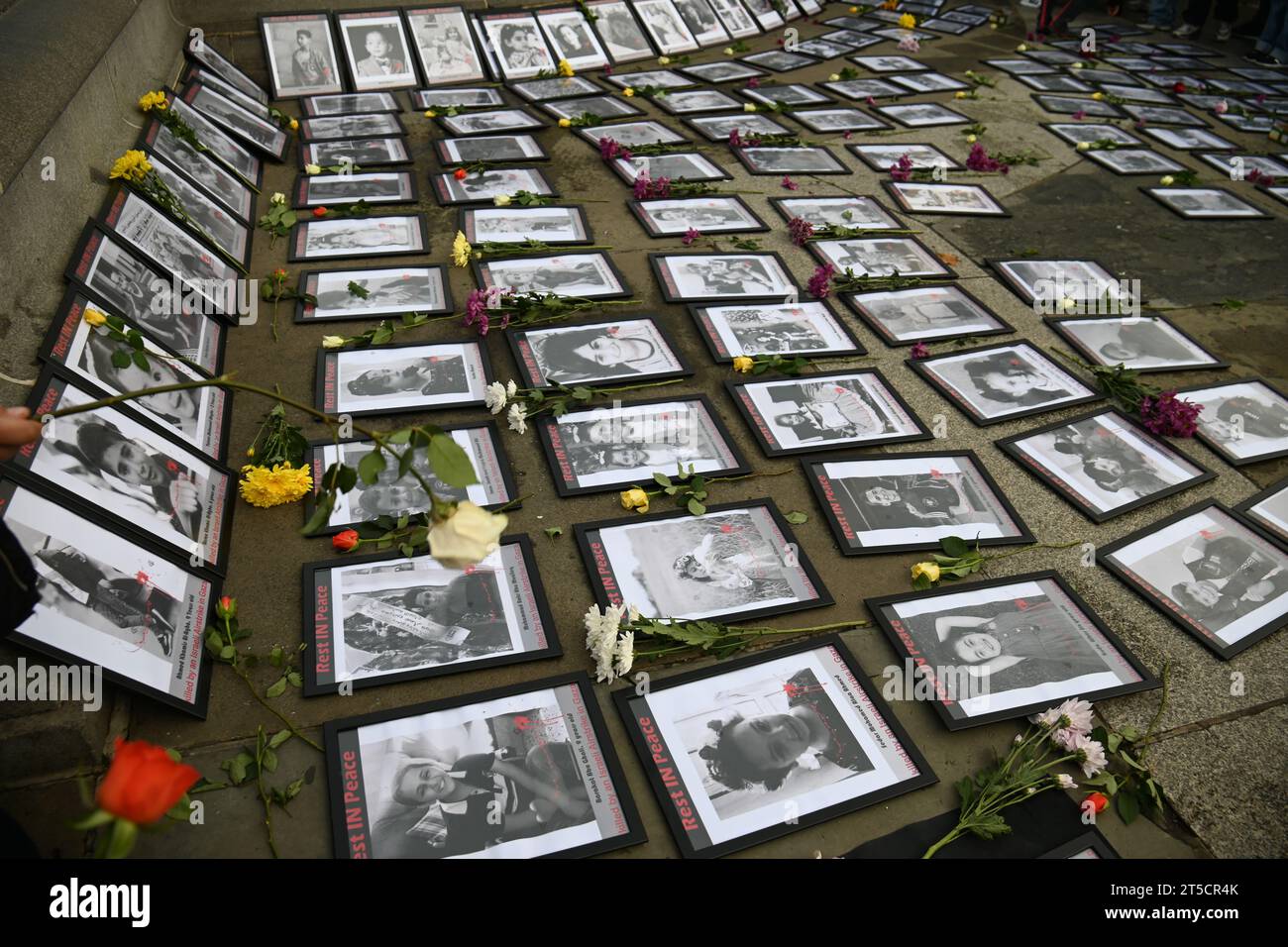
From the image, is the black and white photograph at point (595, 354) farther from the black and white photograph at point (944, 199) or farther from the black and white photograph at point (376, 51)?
the black and white photograph at point (376, 51)

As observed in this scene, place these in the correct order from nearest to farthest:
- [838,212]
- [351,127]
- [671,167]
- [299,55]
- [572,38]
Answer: [838,212], [671,167], [351,127], [299,55], [572,38]

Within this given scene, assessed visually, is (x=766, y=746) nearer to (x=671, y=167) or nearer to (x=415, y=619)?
(x=415, y=619)

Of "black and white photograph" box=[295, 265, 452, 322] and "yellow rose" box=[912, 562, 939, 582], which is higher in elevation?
"black and white photograph" box=[295, 265, 452, 322]

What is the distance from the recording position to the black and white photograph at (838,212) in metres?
5.01

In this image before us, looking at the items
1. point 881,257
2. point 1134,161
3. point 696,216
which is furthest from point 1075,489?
point 1134,161

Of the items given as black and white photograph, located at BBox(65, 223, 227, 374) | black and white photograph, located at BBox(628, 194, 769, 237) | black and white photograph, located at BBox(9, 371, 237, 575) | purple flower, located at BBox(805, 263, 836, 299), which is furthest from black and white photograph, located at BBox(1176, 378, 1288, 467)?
black and white photograph, located at BBox(65, 223, 227, 374)

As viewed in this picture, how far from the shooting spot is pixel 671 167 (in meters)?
5.47

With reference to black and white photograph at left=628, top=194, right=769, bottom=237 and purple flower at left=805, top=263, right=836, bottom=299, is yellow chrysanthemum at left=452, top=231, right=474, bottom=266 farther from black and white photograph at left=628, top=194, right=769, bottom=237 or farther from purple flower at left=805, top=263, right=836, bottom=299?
purple flower at left=805, top=263, right=836, bottom=299

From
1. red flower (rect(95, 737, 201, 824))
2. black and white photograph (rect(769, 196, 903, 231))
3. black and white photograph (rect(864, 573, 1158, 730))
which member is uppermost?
red flower (rect(95, 737, 201, 824))

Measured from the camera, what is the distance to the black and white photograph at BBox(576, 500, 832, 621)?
8.91ft

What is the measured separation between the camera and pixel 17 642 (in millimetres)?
1996

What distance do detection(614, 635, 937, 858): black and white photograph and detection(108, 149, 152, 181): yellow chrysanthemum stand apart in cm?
300

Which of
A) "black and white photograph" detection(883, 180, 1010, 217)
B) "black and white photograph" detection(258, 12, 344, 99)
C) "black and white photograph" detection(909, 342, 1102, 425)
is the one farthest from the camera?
"black and white photograph" detection(258, 12, 344, 99)

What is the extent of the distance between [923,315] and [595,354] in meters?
1.64
